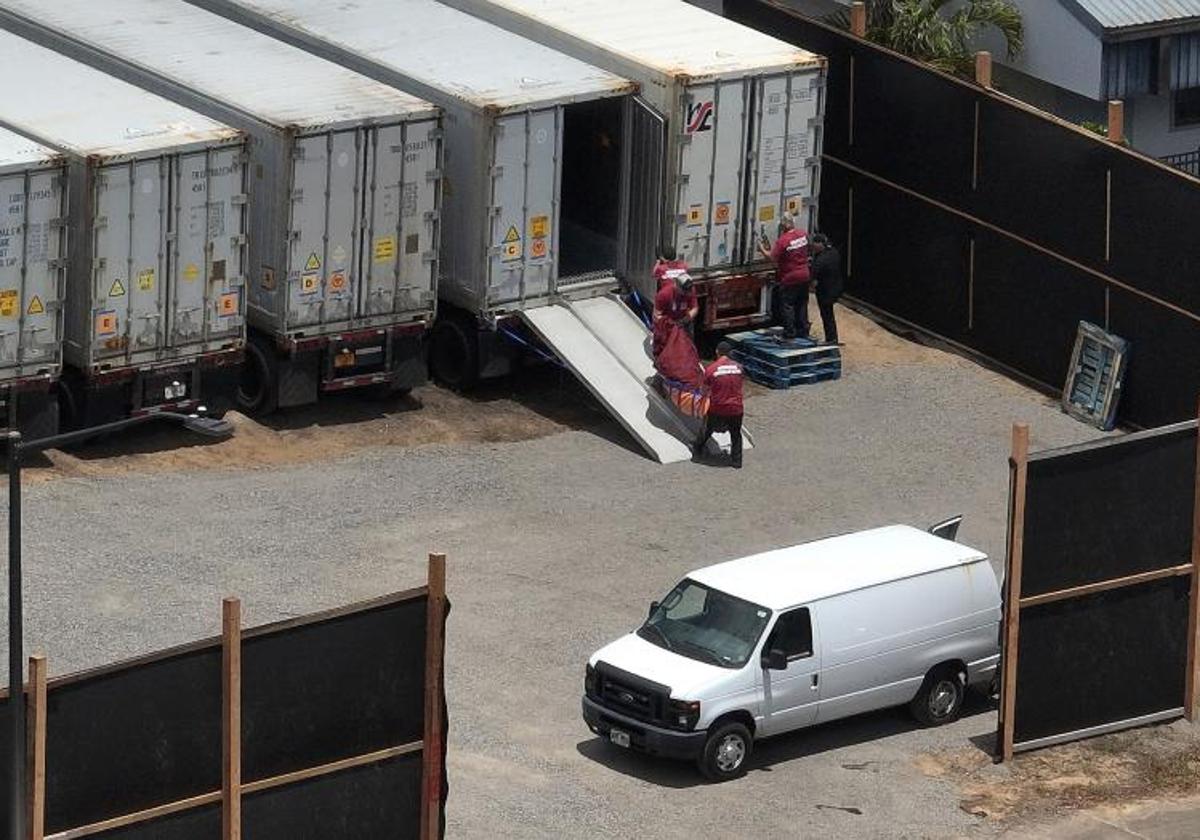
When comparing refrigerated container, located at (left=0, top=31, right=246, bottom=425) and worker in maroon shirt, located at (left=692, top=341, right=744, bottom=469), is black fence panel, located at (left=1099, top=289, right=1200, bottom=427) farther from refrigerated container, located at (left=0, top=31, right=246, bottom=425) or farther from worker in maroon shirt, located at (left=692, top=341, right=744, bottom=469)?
refrigerated container, located at (left=0, top=31, right=246, bottom=425)

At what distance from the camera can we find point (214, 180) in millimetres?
32938

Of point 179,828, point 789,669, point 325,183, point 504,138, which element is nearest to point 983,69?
point 504,138

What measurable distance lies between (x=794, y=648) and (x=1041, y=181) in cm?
1177

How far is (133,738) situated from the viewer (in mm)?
21359

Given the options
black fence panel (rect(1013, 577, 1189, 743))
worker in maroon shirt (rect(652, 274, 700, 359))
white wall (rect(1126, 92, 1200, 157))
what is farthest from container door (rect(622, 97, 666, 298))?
black fence panel (rect(1013, 577, 1189, 743))

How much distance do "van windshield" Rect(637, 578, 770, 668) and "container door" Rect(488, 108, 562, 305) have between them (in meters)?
8.44

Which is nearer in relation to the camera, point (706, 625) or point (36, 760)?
point (36, 760)

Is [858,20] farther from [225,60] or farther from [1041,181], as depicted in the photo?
[225,60]

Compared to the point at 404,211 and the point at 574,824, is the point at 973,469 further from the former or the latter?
the point at 574,824

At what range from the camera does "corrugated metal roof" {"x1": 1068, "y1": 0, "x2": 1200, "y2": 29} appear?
41219 mm

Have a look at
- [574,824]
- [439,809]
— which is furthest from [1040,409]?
[439,809]

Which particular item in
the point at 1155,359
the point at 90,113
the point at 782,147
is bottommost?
the point at 1155,359

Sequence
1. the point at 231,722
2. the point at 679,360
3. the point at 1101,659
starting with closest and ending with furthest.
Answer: the point at 231,722, the point at 1101,659, the point at 679,360

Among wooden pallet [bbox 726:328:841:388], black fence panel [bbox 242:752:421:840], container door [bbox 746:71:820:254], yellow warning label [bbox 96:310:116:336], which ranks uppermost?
container door [bbox 746:71:820:254]
